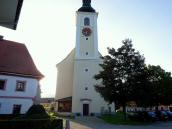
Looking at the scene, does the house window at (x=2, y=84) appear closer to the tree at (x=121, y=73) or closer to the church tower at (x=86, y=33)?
the tree at (x=121, y=73)

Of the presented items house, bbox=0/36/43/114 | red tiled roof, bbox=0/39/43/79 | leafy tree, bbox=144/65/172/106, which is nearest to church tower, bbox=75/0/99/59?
leafy tree, bbox=144/65/172/106

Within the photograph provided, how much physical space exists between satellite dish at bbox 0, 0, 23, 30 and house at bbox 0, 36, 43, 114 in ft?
70.5

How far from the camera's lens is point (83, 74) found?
139 feet

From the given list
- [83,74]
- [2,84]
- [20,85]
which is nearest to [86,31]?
[83,74]

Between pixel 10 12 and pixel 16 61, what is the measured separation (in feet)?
81.7

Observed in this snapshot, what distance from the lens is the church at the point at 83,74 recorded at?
4112 centimetres

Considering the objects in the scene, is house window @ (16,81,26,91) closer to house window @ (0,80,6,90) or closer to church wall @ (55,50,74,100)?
house window @ (0,80,6,90)

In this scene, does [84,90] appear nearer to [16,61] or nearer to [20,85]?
[16,61]

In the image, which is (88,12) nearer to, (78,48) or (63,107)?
(78,48)

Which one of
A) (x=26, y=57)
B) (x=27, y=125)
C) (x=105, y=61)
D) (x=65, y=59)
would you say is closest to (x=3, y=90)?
(x=26, y=57)

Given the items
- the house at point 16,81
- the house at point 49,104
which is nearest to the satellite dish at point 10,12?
the house at point 16,81

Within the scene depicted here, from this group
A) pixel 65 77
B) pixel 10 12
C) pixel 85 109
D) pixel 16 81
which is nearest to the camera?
pixel 10 12

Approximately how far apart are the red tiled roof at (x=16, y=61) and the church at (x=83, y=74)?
46.8 feet

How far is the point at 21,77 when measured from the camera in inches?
1031
